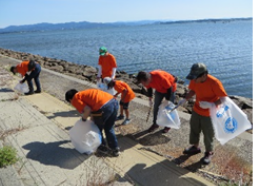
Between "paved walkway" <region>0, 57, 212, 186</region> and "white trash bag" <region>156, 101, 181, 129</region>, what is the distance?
64cm

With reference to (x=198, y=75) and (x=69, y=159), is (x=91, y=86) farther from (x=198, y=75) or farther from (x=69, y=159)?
(x=198, y=75)

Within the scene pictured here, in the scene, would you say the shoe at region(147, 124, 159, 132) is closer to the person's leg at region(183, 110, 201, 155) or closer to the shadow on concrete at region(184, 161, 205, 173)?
the person's leg at region(183, 110, 201, 155)

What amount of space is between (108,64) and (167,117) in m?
2.09

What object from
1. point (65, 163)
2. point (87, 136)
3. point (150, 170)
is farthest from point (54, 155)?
point (150, 170)

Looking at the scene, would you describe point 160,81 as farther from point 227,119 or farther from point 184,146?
point 227,119

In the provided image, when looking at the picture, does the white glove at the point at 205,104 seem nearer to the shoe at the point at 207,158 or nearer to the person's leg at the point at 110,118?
the shoe at the point at 207,158

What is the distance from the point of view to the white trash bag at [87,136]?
11.7 feet

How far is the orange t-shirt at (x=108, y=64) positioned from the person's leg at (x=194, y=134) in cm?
260

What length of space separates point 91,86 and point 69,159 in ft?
16.0

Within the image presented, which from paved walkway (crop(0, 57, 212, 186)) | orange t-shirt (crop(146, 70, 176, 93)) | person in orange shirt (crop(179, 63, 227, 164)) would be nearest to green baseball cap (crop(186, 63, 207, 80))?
person in orange shirt (crop(179, 63, 227, 164))

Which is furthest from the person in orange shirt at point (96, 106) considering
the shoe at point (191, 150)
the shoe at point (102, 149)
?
the shoe at point (191, 150)

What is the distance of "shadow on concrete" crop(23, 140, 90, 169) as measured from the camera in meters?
3.49

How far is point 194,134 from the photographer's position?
12.2 feet

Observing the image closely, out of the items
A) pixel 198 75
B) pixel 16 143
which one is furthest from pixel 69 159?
pixel 198 75
